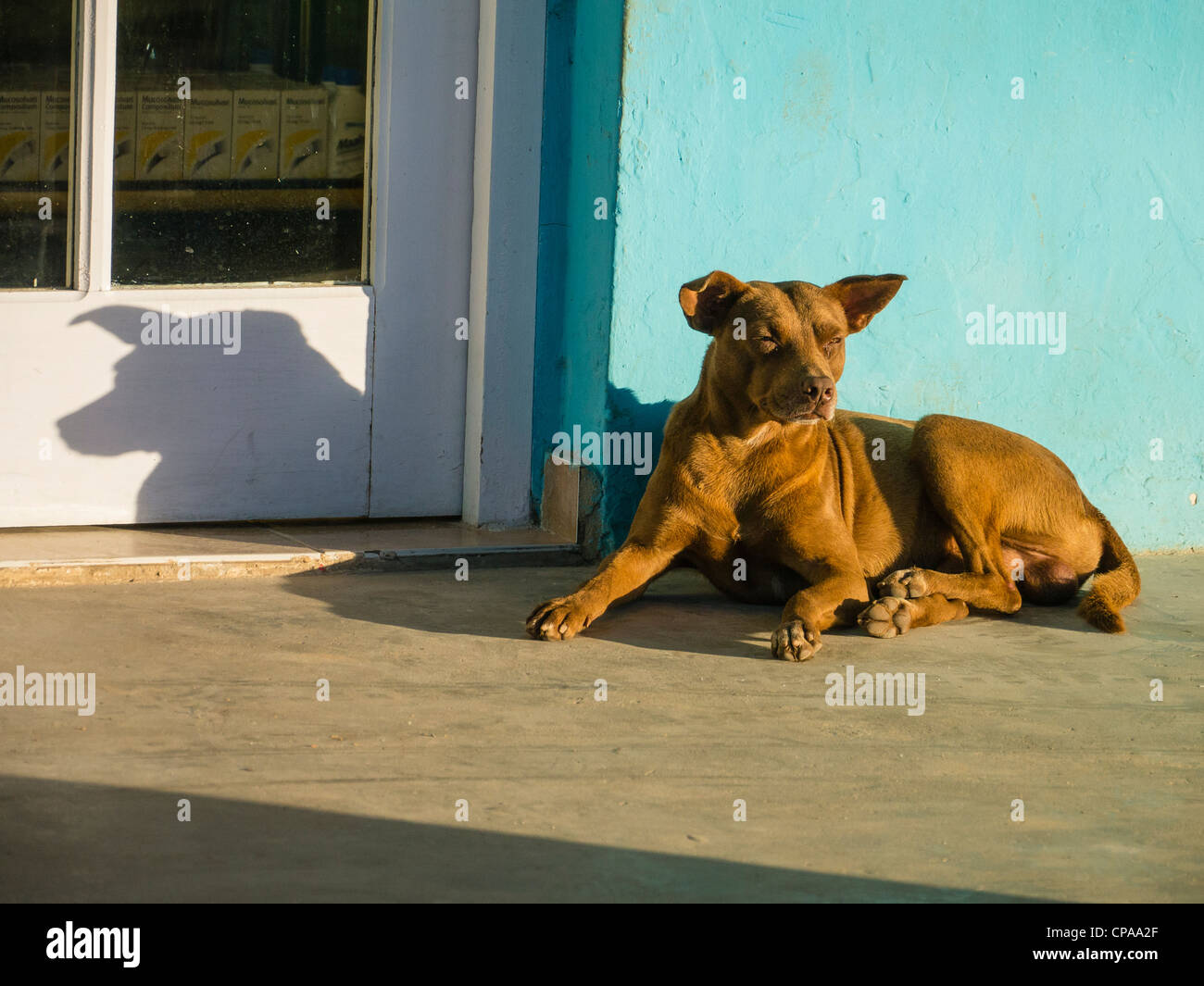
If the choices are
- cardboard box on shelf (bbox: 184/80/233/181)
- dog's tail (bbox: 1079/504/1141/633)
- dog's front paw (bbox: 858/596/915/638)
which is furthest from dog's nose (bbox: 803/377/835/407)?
cardboard box on shelf (bbox: 184/80/233/181)

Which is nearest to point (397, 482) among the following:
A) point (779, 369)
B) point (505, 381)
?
point (505, 381)

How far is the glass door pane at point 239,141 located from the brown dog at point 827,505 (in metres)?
1.46

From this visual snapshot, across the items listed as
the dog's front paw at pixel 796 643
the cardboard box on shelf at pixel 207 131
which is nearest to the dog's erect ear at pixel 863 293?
the dog's front paw at pixel 796 643

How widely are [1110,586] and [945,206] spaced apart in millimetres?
1493

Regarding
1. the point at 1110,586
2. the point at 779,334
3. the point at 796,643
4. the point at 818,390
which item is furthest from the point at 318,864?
the point at 1110,586

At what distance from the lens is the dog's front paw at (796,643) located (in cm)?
377

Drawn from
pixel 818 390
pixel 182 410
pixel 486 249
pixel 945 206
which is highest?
pixel 945 206

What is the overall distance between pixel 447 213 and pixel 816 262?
4.28ft

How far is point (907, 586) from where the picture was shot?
425 centimetres

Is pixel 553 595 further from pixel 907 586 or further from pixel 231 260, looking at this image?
pixel 231 260

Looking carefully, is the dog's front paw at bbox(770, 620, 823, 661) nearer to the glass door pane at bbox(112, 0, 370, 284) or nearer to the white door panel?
the white door panel

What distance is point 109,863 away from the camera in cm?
236

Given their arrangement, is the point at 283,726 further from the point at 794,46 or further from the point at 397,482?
the point at 794,46

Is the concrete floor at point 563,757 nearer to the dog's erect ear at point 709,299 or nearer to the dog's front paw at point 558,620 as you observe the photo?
the dog's front paw at point 558,620
